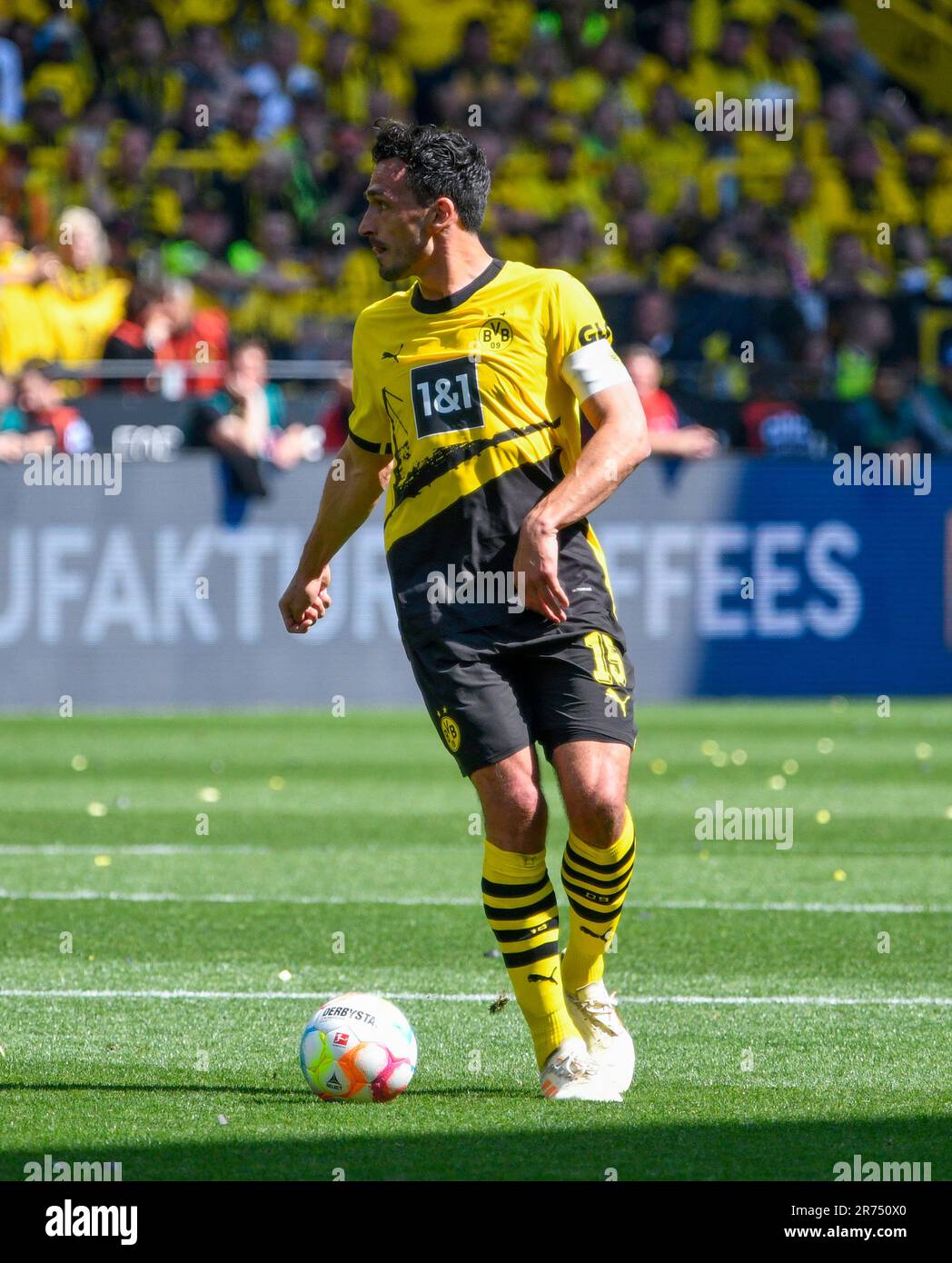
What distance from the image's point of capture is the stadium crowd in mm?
17469

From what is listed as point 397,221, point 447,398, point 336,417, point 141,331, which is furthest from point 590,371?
point 141,331

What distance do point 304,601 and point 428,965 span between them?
2.03 m

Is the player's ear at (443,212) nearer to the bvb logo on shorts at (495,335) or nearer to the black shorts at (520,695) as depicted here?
the bvb logo on shorts at (495,335)

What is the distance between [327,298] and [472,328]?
1468cm

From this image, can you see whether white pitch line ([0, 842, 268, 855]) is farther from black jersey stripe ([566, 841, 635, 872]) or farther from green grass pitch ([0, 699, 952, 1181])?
black jersey stripe ([566, 841, 635, 872])

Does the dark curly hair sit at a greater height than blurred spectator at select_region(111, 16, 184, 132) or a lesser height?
lesser

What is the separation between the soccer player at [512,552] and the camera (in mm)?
5441

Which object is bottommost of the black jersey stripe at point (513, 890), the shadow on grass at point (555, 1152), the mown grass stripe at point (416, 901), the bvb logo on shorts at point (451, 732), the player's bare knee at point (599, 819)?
the shadow on grass at point (555, 1152)

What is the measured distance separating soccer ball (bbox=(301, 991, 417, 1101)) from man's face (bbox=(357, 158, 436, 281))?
1.89 metres

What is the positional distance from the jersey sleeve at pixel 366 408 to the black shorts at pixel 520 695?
59cm

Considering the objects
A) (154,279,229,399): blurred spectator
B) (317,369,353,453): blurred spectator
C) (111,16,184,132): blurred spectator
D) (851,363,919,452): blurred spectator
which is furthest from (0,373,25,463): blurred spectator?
(851,363,919,452): blurred spectator

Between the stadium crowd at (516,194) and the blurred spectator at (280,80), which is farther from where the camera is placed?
the blurred spectator at (280,80)

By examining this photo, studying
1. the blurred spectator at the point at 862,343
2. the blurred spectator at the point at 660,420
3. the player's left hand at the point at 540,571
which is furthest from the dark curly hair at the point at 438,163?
the blurred spectator at the point at 862,343
